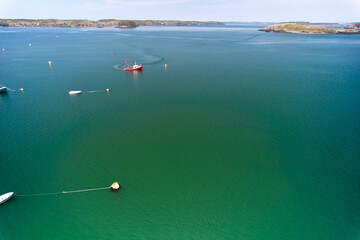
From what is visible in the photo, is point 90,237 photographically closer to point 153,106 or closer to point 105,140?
point 105,140

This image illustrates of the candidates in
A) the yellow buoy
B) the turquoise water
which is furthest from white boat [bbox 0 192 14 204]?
the yellow buoy

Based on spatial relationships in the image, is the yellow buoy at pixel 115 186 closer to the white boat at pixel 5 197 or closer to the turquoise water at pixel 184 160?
the turquoise water at pixel 184 160

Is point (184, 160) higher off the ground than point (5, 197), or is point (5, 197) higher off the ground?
point (184, 160)

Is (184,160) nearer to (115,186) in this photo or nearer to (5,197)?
(115,186)

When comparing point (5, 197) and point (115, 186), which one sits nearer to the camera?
point (5, 197)

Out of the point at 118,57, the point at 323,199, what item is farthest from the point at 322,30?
the point at 323,199

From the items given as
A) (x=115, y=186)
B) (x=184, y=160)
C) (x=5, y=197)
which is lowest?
(x=5, y=197)

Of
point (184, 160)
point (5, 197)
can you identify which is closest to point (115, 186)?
point (184, 160)

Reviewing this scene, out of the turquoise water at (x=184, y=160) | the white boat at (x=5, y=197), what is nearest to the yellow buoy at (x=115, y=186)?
the turquoise water at (x=184, y=160)
